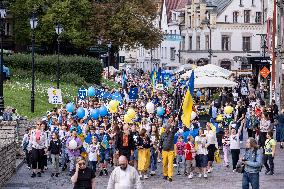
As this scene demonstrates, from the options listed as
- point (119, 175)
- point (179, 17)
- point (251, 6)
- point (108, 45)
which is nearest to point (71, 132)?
point (119, 175)

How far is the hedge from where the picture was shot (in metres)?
61.9

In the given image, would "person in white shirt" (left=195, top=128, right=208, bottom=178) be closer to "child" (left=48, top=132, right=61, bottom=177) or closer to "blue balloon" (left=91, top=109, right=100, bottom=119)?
"child" (left=48, top=132, right=61, bottom=177)

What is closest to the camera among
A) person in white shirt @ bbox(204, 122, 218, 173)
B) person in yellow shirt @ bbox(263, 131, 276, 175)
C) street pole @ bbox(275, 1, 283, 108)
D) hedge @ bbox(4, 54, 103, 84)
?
person in yellow shirt @ bbox(263, 131, 276, 175)

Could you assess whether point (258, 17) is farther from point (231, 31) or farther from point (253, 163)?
point (253, 163)

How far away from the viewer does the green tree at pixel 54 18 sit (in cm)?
7131

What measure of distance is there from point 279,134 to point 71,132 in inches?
454

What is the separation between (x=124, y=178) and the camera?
661 inches

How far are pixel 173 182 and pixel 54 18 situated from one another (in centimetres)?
4695

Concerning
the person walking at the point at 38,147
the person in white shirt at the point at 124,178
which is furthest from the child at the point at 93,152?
the person in white shirt at the point at 124,178

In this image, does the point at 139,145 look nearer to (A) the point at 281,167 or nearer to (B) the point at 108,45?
(A) the point at 281,167

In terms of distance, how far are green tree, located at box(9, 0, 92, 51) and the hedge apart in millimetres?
4388

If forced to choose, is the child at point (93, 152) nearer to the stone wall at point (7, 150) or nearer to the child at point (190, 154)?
the stone wall at point (7, 150)

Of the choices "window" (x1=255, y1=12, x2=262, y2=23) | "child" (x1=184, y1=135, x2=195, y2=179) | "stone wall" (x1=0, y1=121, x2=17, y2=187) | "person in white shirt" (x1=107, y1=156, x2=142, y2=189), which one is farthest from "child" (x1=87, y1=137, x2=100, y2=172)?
"window" (x1=255, y1=12, x2=262, y2=23)

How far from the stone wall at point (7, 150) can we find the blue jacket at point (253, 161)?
6917mm
